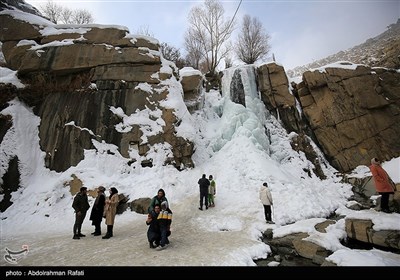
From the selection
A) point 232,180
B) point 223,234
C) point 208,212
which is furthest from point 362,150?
point 223,234

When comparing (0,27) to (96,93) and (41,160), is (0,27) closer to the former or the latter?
(96,93)

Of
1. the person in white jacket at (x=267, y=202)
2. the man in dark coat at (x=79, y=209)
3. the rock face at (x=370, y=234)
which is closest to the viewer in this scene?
the rock face at (x=370, y=234)

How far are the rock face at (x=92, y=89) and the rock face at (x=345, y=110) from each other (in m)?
8.59

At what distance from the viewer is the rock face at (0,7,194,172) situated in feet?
44.0

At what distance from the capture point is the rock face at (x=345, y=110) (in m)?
16.7

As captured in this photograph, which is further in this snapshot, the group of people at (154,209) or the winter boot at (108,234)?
the winter boot at (108,234)

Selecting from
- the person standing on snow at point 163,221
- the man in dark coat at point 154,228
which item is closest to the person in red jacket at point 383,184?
the person standing on snow at point 163,221

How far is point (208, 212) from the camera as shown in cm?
1023

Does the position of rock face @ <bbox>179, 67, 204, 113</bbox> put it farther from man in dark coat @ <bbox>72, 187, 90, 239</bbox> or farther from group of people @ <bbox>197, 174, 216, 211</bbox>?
man in dark coat @ <bbox>72, 187, 90, 239</bbox>

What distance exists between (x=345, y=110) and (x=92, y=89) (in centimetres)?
1770

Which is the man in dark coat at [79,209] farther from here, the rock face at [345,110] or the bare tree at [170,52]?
the bare tree at [170,52]

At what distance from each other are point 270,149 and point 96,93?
1205cm

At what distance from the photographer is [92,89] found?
14.6 metres

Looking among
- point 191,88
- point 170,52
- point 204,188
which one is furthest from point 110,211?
point 170,52
